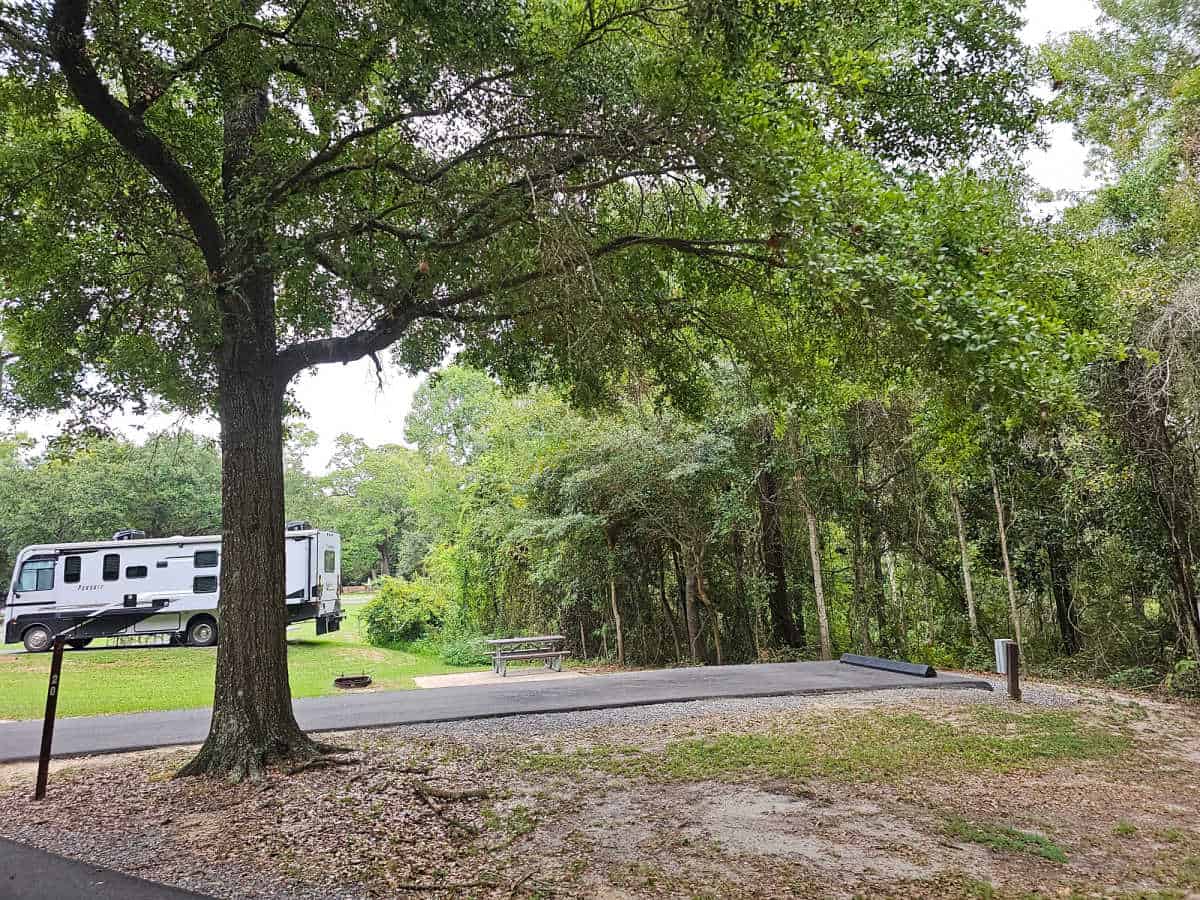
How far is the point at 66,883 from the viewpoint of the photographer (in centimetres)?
347

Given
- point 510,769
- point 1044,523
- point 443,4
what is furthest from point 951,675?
point 443,4

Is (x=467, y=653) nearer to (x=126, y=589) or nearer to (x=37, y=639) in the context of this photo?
(x=126, y=589)

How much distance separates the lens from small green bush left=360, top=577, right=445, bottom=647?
59.5 feet

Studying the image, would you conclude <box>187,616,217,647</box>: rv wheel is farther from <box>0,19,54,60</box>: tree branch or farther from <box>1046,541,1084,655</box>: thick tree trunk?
<box>1046,541,1084,655</box>: thick tree trunk

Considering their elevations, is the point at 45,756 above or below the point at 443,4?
below

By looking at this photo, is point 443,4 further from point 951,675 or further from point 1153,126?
point 1153,126

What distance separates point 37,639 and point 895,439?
52.5ft

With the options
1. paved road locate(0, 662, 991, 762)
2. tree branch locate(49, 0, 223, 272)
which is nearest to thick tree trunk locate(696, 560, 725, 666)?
paved road locate(0, 662, 991, 762)

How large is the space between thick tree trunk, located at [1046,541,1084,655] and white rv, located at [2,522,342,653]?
13.2 m

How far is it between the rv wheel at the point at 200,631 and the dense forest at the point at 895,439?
3811 mm

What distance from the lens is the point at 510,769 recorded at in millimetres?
5445

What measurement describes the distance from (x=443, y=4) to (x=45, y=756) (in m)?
5.22

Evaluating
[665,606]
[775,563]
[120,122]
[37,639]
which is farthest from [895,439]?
[37,639]

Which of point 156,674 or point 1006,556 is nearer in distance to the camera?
point 1006,556
